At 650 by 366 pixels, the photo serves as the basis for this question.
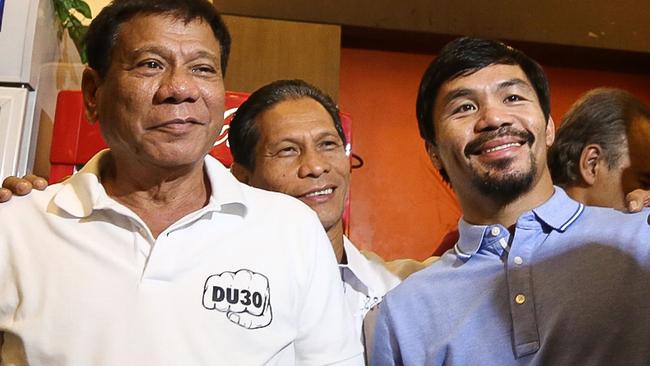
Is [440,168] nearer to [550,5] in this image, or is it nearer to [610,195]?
[610,195]

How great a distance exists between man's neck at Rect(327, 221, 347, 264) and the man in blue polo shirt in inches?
11.3

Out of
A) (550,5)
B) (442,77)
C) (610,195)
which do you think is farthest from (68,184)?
(550,5)

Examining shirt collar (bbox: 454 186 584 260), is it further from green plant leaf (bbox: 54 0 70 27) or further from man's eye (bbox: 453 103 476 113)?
green plant leaf (bbox: 54 0 70 27)

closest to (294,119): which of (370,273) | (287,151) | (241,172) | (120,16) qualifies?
(287,151)

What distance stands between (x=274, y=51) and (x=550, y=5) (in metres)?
1.25

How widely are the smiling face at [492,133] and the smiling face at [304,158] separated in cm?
28

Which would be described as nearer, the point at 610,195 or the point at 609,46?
the point at 610,195

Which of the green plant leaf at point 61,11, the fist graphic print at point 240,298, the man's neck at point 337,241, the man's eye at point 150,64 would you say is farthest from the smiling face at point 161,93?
the green plant leaf at point 61,11

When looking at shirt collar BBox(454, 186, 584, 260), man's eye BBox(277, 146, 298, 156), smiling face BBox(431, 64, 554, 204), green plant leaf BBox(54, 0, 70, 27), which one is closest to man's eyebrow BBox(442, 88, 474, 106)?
smiling face BBox(431, 64, 554, 204)

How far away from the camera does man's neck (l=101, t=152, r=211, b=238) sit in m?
1.15

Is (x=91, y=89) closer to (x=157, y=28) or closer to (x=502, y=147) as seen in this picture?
(x=157, y=28)

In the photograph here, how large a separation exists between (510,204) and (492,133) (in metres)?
0.15

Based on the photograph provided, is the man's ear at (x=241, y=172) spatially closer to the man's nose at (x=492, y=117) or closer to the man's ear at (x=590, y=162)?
the man's nose at (x=492, y=117)

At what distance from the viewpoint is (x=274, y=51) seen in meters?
2.82
